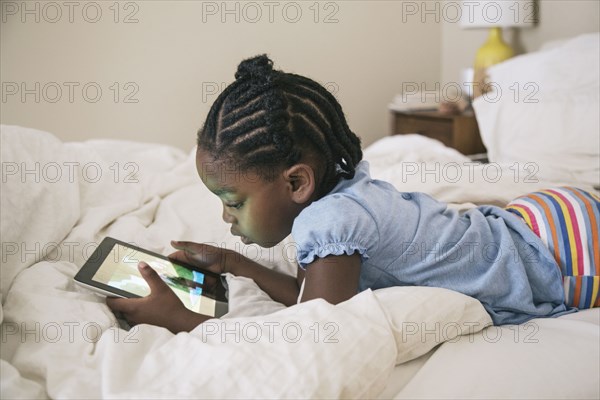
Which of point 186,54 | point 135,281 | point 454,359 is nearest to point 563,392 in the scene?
point 454,359

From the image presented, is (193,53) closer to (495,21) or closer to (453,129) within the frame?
(453,129)

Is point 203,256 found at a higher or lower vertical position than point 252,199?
lower

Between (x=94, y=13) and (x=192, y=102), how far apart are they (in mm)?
574

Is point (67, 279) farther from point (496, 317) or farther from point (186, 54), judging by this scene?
point (186, 54)

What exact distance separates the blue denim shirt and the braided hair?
0.07 m

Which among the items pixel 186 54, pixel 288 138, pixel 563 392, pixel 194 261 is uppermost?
pixel 186 54

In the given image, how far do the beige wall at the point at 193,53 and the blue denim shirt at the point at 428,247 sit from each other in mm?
1746

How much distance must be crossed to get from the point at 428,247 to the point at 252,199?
276 millimetres

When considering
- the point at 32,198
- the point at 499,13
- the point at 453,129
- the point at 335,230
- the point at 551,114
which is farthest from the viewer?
the point at 499,13

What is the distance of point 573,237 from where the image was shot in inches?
43.3

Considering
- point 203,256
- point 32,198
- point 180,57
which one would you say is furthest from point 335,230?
point 180,57

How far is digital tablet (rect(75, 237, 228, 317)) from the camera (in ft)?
3.36

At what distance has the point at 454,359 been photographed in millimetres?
856

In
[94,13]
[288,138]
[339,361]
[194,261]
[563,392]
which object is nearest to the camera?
[339,361]
